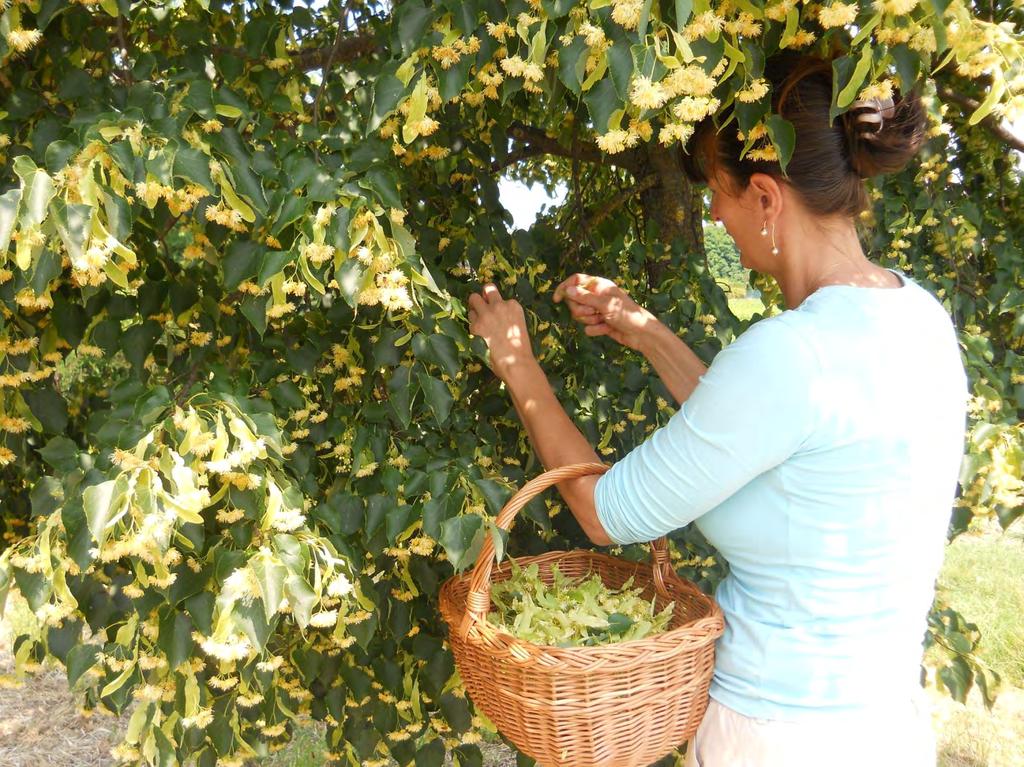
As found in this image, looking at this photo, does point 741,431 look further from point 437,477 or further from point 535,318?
point 535,318

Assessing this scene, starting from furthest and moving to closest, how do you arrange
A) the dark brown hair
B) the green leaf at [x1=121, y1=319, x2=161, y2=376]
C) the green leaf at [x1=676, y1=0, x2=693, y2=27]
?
the green leaf at [x1=121, y1=319, x2=161, y2=376], the dark brown hair, the green leaf at [x1=676, y1=0, x2=693, y2=27]

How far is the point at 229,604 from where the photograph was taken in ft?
3.75

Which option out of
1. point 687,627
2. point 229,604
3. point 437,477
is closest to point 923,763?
point 687,627

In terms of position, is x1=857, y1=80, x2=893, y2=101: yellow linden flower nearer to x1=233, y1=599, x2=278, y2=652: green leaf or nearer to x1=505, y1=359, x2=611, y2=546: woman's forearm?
x1=505, y1=359, x2=611, y2=546: woman's forearm

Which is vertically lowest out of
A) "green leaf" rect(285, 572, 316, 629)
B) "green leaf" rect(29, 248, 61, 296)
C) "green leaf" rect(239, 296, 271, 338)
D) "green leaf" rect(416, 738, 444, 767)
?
"green leaf" rect(416, 738, 444, 767)

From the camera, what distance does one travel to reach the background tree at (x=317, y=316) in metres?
1.11

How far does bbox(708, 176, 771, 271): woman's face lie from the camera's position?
133cm

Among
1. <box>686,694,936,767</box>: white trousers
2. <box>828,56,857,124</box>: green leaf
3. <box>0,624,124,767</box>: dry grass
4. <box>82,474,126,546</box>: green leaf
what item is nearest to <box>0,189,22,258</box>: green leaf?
<box>82,474,126,546</box>: green leaf

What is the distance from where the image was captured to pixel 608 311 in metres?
1.79

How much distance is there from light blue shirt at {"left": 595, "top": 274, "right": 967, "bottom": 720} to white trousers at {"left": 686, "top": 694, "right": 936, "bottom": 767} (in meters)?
Answer: 0.02

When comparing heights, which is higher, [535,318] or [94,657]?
[535,318]

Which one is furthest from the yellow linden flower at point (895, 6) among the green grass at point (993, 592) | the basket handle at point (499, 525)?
the green grass at point (993, 592)

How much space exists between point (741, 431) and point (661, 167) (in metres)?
1.61

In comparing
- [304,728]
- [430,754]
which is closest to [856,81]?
[430,754]
